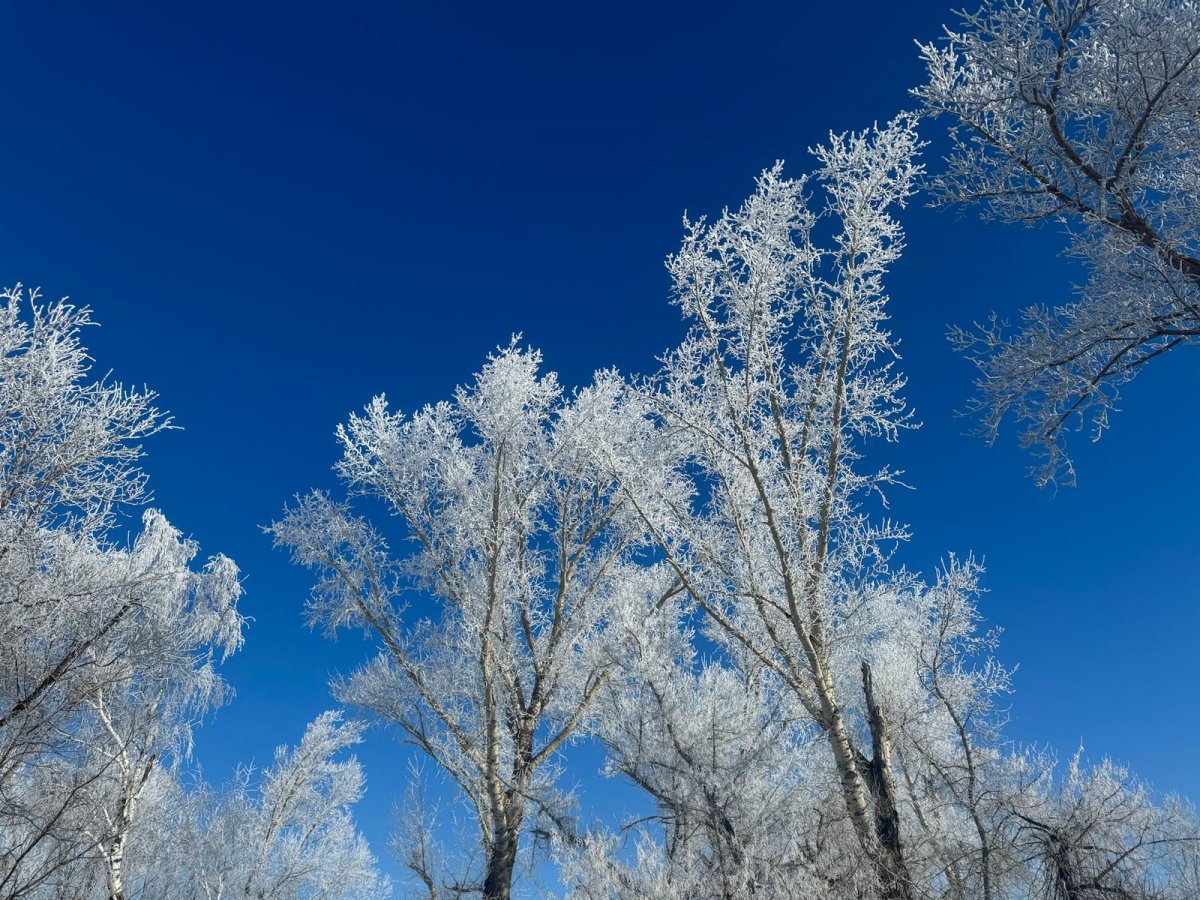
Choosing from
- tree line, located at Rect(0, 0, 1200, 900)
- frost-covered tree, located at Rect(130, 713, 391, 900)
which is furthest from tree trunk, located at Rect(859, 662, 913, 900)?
frost-covered tree, located at Rect(130, 713, 391, 900)

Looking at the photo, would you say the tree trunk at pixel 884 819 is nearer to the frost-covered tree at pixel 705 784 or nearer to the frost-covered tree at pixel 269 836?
the frost-covered tree at pixel 705 784

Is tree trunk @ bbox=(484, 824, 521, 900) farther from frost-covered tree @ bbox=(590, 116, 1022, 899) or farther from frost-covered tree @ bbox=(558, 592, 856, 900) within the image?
frost-covered tree @ bbox=(590, 116, 1022, 899)

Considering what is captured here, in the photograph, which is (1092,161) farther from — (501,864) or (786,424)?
(501,864)

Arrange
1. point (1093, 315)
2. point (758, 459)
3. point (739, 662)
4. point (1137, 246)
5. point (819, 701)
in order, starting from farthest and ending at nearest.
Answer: point (739, 662) → point (758, 459) → point (819, 701) → point (1093, 315) → point (1137, 246)

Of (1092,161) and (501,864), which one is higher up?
(1092,161)

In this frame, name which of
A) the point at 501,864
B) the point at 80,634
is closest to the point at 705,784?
the point at 501,864

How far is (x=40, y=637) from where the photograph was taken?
7781mm

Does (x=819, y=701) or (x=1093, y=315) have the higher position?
(x=1093, y=315)

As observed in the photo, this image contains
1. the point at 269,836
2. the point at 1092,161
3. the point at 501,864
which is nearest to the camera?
the point at 1092,161

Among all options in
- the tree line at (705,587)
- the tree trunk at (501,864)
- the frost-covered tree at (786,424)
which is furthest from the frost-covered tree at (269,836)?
the frost-covered tree at (786,424)

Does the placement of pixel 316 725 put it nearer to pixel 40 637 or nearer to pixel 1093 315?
pixel 40 637

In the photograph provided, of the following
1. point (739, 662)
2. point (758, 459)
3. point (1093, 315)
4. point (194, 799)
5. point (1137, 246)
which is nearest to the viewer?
point (1137, 246)

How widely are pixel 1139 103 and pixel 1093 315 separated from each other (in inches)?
63.2

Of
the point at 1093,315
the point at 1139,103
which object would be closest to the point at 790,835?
the point at 1093,315
